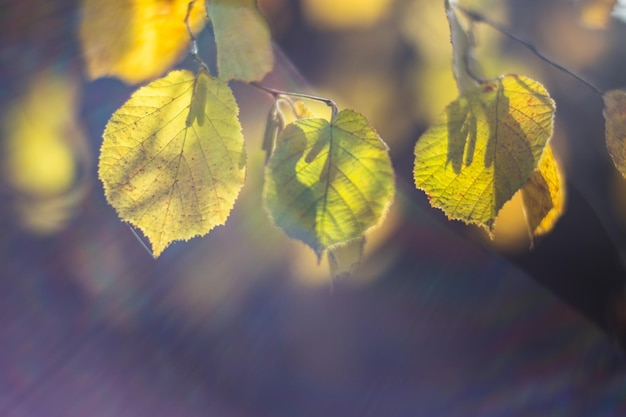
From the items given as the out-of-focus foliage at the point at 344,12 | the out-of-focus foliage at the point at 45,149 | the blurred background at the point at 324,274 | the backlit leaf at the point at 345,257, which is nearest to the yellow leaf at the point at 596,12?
the blurred background at the point at 324,274

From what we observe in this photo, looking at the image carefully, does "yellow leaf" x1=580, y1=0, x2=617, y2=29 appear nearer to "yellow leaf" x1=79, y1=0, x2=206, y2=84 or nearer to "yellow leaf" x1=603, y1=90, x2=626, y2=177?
"yellow leaf" x1=603, y1=90, x2=626, y2=177

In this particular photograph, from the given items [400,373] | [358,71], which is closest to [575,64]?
[358,71]

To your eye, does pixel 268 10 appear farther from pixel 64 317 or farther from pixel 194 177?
pixel 64 317

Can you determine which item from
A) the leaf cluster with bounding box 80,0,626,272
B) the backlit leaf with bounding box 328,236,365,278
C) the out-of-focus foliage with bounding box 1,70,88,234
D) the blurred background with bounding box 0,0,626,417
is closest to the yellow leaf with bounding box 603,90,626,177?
the leaf cluster with bounding box 80,0,626,272

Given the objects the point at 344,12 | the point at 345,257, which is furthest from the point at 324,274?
the point at 345,257

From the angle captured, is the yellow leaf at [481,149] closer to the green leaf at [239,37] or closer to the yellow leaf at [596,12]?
the green leaf at [239,37]

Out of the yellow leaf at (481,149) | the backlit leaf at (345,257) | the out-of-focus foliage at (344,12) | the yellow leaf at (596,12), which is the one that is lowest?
the backlit leaf at (345,257)
